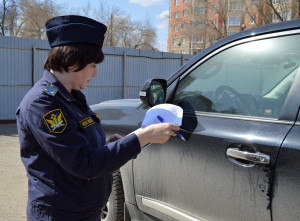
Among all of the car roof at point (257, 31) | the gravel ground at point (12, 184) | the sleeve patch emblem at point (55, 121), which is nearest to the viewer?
the sleeve patch emblem at point (55, 121)

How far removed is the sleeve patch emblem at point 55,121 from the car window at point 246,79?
1088 millimetres

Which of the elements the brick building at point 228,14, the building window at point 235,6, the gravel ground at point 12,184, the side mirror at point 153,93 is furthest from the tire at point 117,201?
the building window at point 235,6

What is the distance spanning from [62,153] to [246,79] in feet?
4.11

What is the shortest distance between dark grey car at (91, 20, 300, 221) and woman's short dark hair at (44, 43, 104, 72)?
85 centimetres

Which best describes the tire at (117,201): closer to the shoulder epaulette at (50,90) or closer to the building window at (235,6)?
the shoulder epaulette at (50,90)

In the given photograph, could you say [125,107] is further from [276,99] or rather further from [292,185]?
[292,185]

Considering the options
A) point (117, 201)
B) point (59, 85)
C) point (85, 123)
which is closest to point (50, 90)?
point (59, 85)

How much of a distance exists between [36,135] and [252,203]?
3.58ft

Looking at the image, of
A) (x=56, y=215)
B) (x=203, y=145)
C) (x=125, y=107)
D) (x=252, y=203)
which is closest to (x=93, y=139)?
(x=56, y=215)

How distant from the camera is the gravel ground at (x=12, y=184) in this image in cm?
362

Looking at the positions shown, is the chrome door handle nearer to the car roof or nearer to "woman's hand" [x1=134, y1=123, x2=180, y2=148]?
"woman's hand" [x1=134, y1=123, x2=180, y2=148]

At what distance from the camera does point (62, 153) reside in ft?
4.27

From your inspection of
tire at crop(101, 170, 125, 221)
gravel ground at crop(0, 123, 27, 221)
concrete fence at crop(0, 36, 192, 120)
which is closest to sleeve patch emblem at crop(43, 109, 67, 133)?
tire at crop(101, 170, 125, 221)

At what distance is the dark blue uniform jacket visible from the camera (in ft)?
4.29
